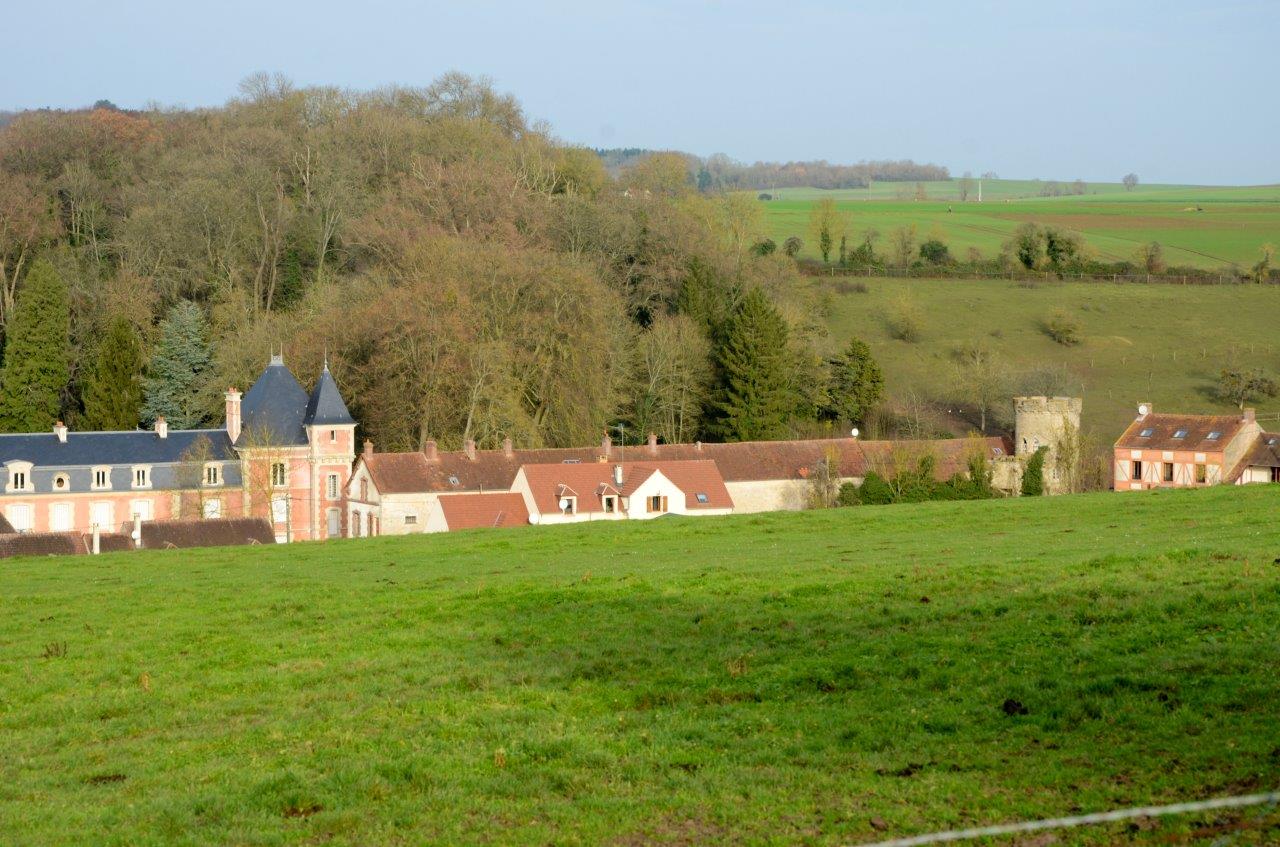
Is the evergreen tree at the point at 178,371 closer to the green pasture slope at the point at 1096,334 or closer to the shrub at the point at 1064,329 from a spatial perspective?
the green pasture slope at the point at 1096,334

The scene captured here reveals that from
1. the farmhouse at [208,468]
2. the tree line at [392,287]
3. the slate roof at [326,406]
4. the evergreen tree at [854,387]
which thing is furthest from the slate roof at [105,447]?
the evergreen tree at [854,387]

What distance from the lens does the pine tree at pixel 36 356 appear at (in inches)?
2559

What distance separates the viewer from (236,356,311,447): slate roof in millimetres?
54188

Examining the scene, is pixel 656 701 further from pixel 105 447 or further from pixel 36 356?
pixel 36 356

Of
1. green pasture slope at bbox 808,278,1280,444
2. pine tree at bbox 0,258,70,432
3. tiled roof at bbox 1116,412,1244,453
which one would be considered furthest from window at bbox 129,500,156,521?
green pasture slope at bbox 808,278,1280,444

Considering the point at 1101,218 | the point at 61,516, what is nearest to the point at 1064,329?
the point at 1101,218

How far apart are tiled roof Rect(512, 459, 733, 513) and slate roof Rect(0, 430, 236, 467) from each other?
44.0 feet

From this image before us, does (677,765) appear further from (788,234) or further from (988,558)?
(788,234)

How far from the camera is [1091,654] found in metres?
12.7

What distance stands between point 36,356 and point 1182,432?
48.6 meters

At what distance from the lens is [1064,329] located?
286ft

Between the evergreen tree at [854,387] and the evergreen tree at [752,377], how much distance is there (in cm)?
401

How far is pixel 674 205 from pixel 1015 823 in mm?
76024

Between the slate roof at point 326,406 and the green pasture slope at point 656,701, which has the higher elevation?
the green pasture slope at point 656,701
